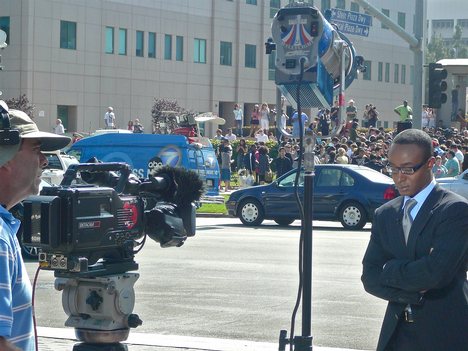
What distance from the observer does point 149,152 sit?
3175 centimetres

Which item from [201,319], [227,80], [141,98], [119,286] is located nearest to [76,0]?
[141,98]

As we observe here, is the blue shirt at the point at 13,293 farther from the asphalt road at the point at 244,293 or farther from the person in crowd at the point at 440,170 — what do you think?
the person in crowd at the point at 440,170

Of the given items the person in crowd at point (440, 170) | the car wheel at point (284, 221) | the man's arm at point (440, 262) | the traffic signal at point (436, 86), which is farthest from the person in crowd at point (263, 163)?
the man's arm at point (440, 262)

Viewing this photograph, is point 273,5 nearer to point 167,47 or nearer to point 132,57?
point 167,47

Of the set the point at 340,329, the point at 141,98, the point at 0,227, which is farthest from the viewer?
the point at 141,98

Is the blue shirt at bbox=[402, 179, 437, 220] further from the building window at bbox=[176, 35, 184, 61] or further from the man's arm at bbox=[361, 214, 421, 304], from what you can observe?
the building window at bbox=[176, 35, 184, 61]

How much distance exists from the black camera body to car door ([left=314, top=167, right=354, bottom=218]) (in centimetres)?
1853

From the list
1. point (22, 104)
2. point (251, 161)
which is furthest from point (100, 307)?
point (22, 104)

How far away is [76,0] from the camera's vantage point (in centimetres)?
5406

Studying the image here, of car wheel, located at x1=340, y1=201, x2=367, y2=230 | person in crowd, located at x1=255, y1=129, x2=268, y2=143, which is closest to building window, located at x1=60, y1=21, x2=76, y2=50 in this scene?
person in crowd, located at x1=255, y1=129, x2=268, y2=143

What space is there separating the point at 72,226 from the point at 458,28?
138m

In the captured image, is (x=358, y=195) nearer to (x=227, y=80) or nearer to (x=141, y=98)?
(x=141, y=98)

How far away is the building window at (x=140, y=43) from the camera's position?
58.3 m

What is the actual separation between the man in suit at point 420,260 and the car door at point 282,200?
18962 mm
